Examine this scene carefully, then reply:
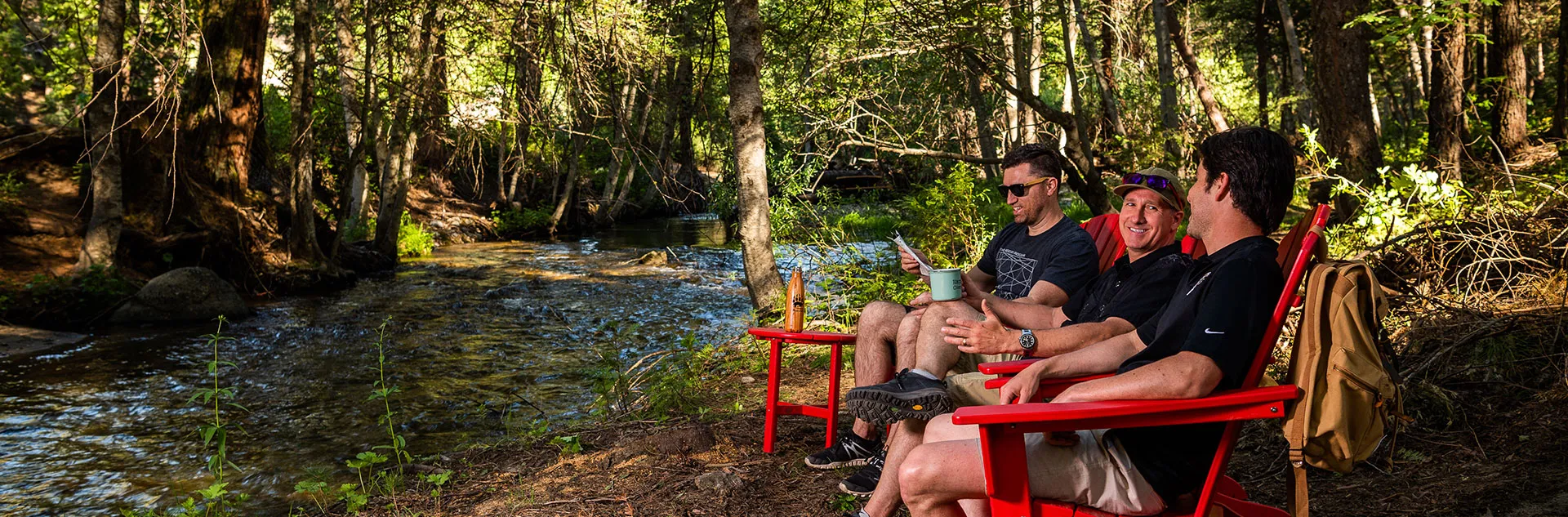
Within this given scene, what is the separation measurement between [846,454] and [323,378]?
5491 mm

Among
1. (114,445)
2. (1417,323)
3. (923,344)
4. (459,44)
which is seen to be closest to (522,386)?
(114,445)

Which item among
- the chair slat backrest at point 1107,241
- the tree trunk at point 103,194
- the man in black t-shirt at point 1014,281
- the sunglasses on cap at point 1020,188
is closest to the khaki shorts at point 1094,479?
the man in black t-shirt at point 1014,281

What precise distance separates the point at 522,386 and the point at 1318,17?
678 cm

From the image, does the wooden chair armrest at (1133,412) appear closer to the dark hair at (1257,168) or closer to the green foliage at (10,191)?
the dark hair at (1257,168)

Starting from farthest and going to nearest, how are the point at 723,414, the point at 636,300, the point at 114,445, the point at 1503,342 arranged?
the point at 636,300 → the point at 114,445 → the point at 723,414 → the point at 1503,342

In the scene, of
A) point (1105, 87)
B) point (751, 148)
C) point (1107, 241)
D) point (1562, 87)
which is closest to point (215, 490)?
point (1107, 241)

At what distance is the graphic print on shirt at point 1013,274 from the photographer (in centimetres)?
430

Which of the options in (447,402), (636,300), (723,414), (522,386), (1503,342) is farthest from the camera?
(636,300)

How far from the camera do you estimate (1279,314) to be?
2371mm

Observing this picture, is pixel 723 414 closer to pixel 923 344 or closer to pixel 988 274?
pixel 988 274

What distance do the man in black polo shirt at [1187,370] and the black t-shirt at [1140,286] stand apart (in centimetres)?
45

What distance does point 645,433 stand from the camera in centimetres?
503

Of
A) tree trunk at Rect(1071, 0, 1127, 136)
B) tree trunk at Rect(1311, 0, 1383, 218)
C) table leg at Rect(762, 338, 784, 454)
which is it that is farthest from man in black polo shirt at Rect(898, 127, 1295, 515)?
tree trunk at Rect(1071, 0, 1127, 136)

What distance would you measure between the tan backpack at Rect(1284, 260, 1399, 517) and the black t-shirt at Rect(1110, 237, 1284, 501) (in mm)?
108
